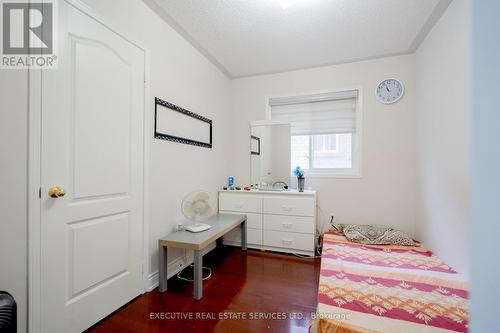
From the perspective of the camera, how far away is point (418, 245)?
90.0 inches

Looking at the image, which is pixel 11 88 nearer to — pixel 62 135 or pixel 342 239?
pixel 62 135

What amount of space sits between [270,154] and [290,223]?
106cm

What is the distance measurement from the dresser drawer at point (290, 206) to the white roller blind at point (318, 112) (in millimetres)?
1059

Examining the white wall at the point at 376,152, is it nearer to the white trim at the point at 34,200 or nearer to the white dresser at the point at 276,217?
the white dresser at the point at 276,217

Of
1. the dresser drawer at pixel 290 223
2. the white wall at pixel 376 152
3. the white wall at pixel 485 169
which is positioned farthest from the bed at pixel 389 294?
the white wall at pixel 485 169

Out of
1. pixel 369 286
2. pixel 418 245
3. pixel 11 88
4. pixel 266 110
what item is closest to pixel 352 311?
pixel 369 286

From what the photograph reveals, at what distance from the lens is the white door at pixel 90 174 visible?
1.23m

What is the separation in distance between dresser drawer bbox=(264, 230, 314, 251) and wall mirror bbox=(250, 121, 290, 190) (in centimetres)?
67

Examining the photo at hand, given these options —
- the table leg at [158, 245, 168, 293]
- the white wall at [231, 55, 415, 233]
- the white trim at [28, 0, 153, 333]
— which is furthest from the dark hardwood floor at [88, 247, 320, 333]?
the white wall at [231, 55, 415, 233]

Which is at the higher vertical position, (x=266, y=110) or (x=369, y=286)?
(x=266, y=110)

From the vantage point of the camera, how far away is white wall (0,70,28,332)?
1.05 meters

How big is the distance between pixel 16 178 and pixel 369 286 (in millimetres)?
2183

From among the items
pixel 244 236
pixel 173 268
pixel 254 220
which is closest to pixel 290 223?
pixel 254 220

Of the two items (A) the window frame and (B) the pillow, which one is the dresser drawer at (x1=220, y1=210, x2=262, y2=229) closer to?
(A) the window frame
